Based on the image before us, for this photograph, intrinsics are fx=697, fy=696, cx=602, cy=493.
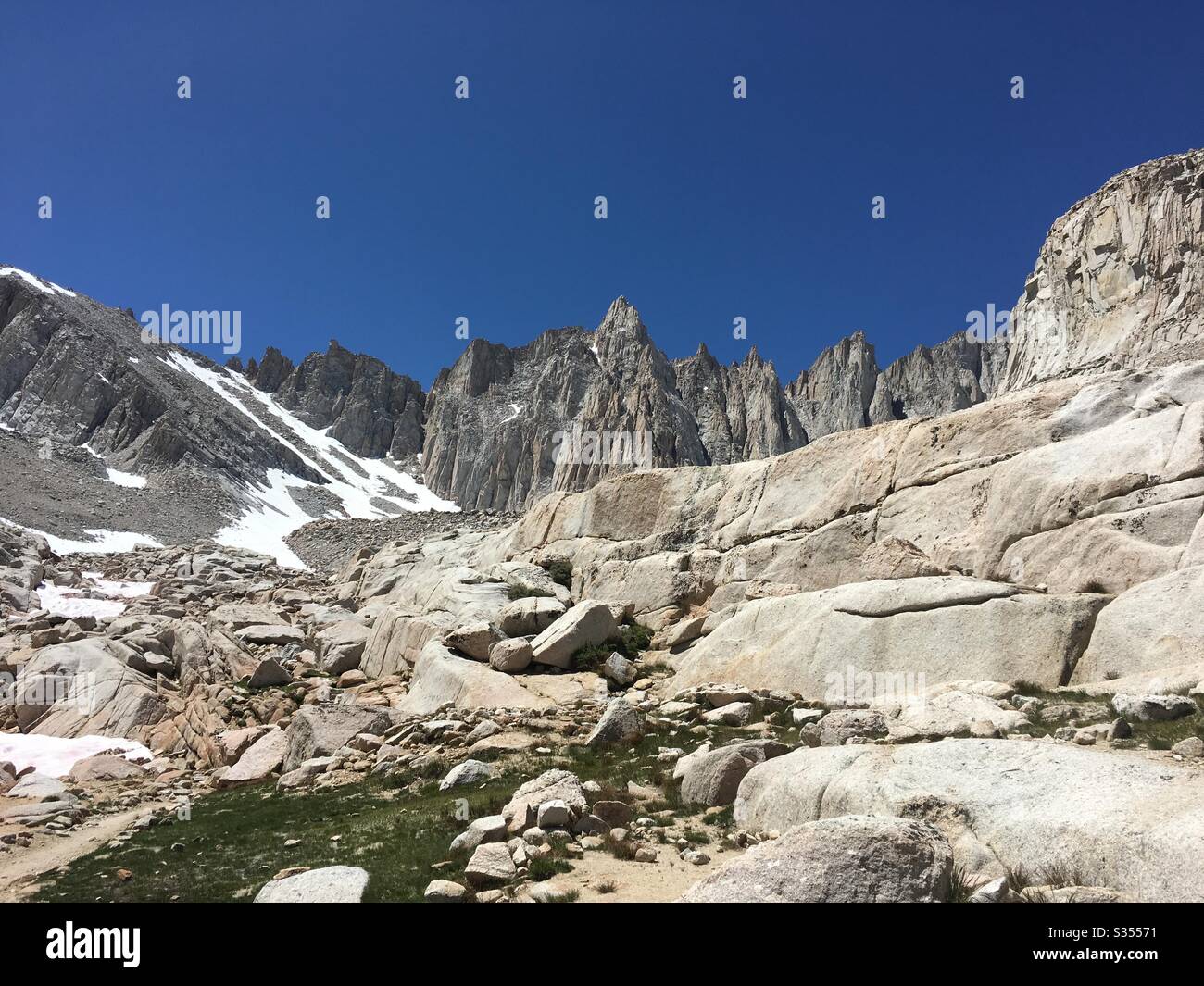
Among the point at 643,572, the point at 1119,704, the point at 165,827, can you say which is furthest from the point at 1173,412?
the point at 165,827

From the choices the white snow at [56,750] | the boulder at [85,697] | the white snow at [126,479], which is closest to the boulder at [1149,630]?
the white snow at [56,750]

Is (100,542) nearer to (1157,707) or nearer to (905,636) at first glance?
(905,636)

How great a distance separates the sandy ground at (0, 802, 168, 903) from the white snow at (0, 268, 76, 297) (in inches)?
8450

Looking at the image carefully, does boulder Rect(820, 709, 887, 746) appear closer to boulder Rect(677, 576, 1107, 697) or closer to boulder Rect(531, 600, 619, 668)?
boulder Rect(677, 576, 1107, 697)

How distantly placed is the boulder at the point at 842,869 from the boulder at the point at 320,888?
16.7 ft

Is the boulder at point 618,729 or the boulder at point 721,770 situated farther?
the boulder at point 618,729

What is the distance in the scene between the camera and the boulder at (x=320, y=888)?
9.83 meters

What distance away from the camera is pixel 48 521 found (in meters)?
101

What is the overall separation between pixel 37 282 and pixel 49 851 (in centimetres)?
23169

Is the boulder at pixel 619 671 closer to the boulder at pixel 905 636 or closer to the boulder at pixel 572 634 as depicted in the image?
the boulder at pixel 572 634

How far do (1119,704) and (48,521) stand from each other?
125270 millimetres

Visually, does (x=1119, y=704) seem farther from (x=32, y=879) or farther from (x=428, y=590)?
Result: (x=428, y=590)
